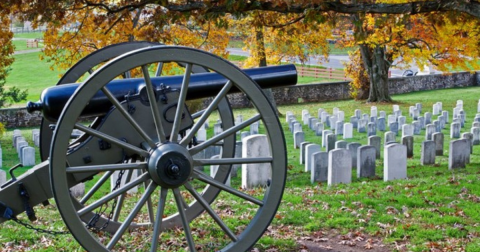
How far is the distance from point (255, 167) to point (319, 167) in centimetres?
132

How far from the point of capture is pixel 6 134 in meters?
24.9

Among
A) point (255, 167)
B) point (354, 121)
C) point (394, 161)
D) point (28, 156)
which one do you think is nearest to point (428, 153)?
point (394, 161)

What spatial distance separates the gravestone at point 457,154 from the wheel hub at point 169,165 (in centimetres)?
921

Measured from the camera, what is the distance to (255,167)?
11508mm

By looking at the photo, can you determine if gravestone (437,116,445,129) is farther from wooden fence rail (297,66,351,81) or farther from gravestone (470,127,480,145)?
wooden fence rail (297,66,351,81)

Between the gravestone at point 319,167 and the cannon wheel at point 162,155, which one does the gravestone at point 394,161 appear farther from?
the cannon wheel at point 162,155

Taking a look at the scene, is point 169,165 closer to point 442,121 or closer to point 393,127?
point 393,127

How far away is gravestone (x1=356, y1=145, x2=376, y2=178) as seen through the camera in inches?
495

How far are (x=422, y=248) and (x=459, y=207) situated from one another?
1970 millimetres

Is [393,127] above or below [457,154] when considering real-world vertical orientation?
below

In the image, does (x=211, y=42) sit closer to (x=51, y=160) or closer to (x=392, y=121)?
(x=392, y=121)

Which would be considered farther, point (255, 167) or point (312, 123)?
point (312, 123)

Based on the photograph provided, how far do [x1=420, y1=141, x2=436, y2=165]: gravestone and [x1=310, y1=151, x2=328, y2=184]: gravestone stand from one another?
3.00 metres

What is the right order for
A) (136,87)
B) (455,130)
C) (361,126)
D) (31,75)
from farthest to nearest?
(31,75) < (361,126) < (455,130) < (136,87)
